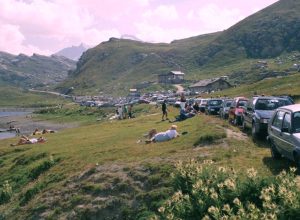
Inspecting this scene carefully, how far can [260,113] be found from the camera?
26516 millimetres

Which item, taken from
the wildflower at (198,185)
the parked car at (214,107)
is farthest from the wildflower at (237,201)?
the parked car at (214,107)

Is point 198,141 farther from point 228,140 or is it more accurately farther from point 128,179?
point 128,179

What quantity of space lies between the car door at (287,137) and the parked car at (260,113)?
7.14 metres

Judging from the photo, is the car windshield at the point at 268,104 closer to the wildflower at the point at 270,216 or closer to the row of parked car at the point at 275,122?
the row of parked car at the point at 275,122

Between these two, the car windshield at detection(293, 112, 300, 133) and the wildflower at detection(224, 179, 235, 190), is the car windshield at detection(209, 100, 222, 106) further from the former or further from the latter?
the wildflower at detection(224, 179, 235, 190)

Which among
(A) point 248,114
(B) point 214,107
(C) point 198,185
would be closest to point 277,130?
(C) point 198,185

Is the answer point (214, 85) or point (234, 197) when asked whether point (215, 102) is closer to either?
point (234, 197)

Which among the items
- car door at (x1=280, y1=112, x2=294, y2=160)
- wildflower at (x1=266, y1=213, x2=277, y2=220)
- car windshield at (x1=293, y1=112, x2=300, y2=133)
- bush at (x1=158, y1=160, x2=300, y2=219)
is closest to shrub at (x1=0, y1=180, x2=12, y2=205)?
bush at (x1=158, y1=160, x2=300, y2=219)

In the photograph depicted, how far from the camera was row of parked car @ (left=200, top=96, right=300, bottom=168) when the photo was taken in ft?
56.3

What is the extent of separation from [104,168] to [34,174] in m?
7.44

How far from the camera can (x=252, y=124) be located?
27.4 m

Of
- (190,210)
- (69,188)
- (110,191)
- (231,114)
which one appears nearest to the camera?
(190,210)

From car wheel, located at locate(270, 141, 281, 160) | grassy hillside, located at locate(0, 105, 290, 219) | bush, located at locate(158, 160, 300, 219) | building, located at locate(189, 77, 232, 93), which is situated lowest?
building, located at locate(189, 77, 232, 93)

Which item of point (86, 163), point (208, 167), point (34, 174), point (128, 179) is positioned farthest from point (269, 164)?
point (34, 174)
